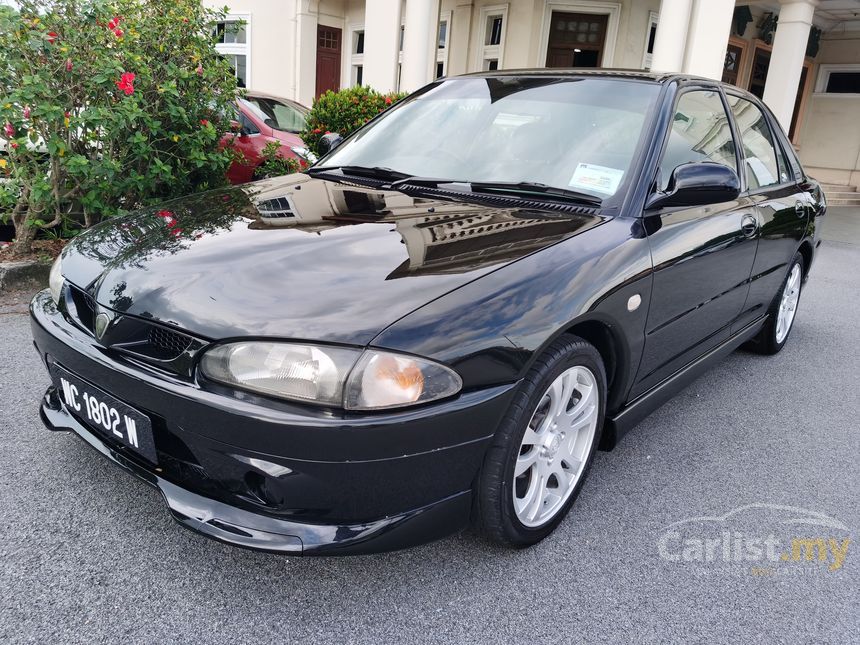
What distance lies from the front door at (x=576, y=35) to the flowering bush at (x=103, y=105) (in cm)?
954

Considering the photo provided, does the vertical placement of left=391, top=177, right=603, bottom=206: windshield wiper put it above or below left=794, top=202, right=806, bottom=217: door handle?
above

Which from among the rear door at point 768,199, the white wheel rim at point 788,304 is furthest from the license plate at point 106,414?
the white wheel rim at point 788,304

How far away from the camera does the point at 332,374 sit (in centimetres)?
164

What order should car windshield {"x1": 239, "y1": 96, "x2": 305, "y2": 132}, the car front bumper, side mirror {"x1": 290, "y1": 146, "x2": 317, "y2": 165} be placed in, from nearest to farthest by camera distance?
1. the car front bumper
2. side mirror {"x1": 290, "y1": 146, "x2": 317, "y2": 165}
3. car windshield {"x1": 239, "y1": 96, "x2": 305, "y2": 132}

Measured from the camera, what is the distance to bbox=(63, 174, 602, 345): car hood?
1.75 metres

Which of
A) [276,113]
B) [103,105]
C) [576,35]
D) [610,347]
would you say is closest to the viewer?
[610,347]

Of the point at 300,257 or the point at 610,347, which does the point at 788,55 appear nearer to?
the point at 610,347

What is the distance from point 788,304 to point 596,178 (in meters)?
2.50

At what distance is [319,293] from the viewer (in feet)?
5.91

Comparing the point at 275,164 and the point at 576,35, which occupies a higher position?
the point at 576,35

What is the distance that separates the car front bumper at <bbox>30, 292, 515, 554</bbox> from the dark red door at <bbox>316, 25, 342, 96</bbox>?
1508 centimetres

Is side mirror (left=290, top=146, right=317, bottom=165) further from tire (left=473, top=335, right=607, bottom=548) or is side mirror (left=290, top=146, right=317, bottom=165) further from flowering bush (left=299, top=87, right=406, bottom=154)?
tire (left=473, top=335, right=607, bottom=548)
